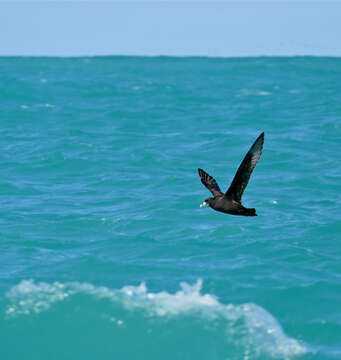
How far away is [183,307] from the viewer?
64.0ft

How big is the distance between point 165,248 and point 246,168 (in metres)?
9.39

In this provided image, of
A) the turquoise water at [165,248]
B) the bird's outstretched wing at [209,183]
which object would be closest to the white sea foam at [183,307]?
the turquoise water at [165,248]

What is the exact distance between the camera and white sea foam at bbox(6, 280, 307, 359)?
17.8m

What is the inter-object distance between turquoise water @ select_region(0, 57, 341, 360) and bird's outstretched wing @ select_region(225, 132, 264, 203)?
Answer: 460 cm

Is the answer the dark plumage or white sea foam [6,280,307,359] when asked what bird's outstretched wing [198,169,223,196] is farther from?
white sea foam [6,280,307,359]

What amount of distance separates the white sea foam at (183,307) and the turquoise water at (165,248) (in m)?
0.05

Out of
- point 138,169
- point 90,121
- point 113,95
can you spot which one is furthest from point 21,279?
point 113,95

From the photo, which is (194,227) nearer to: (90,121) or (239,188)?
(239,188)

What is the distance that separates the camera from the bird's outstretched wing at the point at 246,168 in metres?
14.5

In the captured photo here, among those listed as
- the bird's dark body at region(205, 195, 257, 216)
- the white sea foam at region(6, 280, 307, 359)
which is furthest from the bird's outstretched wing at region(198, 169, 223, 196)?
the white sea foam at region(6, 280, 307, 359)

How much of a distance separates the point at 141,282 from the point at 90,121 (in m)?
33.3

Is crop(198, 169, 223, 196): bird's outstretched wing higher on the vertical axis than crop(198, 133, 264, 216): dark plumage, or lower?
higher

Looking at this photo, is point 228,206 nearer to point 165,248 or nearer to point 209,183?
point 209,183

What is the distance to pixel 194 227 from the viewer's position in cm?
2545
